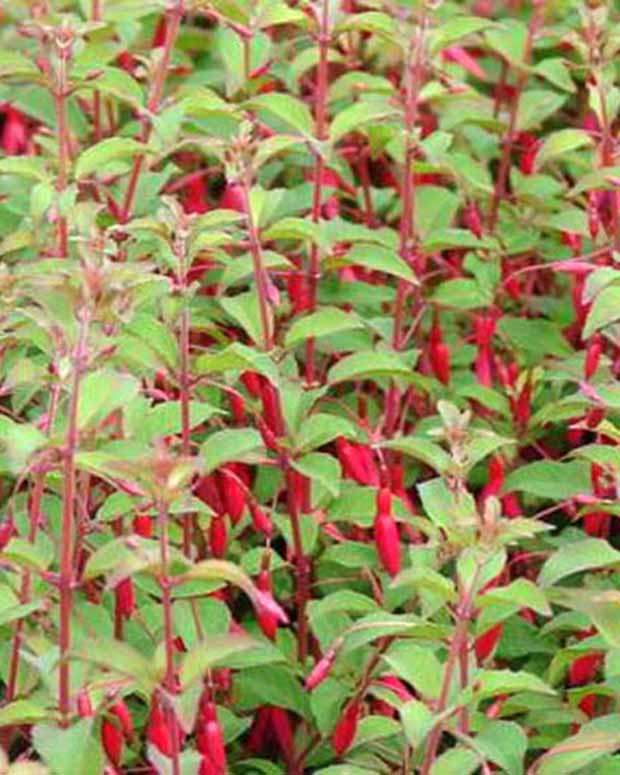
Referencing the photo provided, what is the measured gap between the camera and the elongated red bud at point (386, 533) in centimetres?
185

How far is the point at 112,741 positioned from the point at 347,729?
20cm

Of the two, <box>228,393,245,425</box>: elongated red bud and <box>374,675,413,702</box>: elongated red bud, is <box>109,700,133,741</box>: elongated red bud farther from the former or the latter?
<box>228,393,245,425</box>: elongated red bud

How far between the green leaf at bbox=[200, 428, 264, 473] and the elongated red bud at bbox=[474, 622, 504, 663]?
0.87ft

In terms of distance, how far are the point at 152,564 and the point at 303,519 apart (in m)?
0.49

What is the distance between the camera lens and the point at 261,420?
73.5 inches

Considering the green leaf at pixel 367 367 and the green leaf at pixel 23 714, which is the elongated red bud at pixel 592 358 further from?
the green leaf at pixel 23 714

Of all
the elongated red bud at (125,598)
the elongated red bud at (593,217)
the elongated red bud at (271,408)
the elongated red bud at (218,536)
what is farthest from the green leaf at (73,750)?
the elongated red bud at (593,217)

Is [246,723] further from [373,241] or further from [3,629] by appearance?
[373,241]

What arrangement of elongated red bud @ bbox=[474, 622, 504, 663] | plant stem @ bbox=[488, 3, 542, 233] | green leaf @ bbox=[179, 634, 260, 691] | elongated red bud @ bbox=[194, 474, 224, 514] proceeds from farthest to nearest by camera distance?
plant stem @ bbox=[488, 3, 542, 233], elongated red bud @ bbox=[194, 474, 224, 514], elongated red bud @ bbox=[474, 622, 504, 663], green leaf @ bbox=[179, 634, 260, 691]

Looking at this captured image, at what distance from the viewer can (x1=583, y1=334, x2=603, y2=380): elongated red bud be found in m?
2.00

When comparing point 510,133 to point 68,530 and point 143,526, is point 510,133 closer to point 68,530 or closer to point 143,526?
point 143,526

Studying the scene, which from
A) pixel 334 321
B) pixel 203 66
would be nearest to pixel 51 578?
pixel 334 321

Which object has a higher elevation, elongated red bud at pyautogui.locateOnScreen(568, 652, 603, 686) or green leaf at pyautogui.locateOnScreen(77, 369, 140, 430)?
green leaf at pyautogui.locateOnScreen(77, 369, 140, 430)

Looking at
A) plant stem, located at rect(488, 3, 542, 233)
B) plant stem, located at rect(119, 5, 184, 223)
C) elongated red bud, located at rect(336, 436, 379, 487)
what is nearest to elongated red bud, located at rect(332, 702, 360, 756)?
elongated red bud, located at rect(336, 436, 379, 487)
